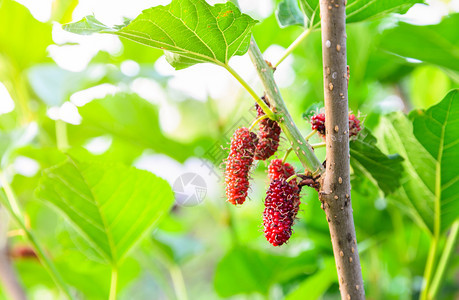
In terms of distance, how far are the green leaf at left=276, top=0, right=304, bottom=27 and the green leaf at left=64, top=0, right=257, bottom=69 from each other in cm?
14

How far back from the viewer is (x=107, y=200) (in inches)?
23.2

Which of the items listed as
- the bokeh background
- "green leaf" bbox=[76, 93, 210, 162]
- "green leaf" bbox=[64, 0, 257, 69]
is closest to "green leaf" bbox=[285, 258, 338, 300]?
the bokeh background

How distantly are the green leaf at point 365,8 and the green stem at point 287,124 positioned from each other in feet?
0.30

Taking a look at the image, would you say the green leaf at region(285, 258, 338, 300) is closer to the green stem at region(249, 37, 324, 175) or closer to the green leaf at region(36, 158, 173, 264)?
the green leaf at region(36, 158, 173, 264)

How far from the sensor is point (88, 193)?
57cm

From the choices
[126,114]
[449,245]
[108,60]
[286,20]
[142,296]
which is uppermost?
[286,20]

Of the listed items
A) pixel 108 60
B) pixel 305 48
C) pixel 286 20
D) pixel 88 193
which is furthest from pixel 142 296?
pixel 286 20

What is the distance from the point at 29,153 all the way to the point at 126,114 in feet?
0.81

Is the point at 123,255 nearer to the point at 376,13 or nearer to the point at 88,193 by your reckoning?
the point at 88,193

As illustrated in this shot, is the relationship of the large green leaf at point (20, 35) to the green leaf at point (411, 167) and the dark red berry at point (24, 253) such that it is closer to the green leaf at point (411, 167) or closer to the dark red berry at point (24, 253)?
the dark red berry at point (24, 253)

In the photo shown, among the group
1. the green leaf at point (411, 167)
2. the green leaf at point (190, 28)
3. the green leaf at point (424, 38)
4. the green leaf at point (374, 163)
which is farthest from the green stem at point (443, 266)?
the green leaf at point (190, 28)

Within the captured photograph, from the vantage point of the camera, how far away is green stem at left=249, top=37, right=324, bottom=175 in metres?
0.32

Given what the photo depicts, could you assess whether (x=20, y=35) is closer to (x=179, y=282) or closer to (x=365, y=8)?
(x=179, y=282)

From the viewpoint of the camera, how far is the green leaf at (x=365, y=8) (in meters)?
0.41
